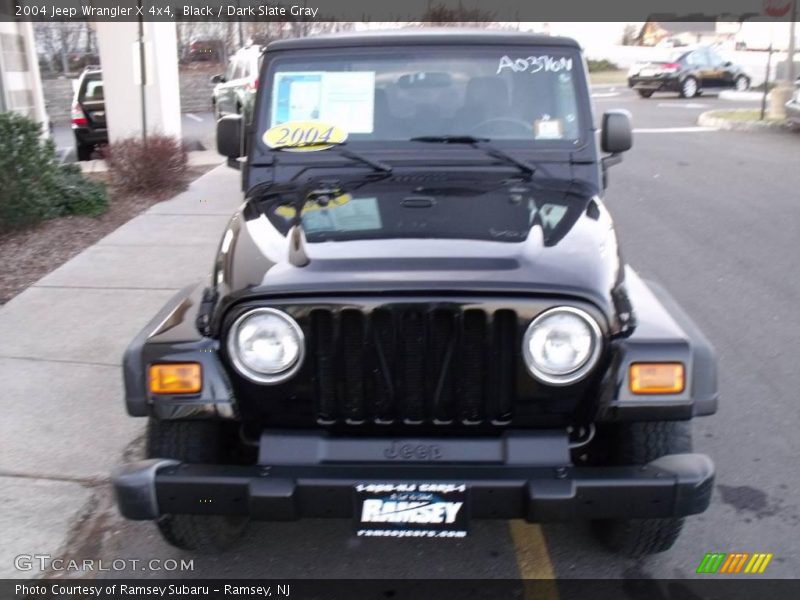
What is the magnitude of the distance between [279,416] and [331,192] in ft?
3.73

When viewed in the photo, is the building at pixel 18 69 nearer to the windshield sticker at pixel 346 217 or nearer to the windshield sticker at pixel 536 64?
the windshield sticker at pixel 536 64

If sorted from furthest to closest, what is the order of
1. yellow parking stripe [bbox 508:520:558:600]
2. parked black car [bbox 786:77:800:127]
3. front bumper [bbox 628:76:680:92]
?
front bumper [bbox 628:76:680:92], parked black car [bbox 786:77:800:127], yellow parking stripe [bbox 508:520:558:600]

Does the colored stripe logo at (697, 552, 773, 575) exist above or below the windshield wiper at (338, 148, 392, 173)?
below

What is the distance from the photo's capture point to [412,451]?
9.06 feet

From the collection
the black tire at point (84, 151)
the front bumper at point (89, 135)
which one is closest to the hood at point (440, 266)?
the front bumper at point (89, 135)

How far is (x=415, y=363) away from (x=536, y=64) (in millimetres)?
1968

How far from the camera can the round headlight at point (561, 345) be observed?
2650 millimetres

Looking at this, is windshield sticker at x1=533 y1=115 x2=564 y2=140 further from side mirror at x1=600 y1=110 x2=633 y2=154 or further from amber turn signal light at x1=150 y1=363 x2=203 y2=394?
amber turn signal light at x1=150 y1=363 x2=203 y2=394

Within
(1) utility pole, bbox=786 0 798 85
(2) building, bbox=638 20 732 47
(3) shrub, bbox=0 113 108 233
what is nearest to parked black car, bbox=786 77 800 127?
(1) utility pole, bbox=786 0 798 85

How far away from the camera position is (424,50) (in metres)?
4.09

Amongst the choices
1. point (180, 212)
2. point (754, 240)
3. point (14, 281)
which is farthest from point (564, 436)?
point (180, 212)

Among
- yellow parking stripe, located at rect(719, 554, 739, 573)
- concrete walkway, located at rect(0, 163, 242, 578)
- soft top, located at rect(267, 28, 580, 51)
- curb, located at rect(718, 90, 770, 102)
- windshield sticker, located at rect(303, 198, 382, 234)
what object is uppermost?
soft top, located at rect(267, 28, 580, 51)

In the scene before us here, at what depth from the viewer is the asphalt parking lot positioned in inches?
132

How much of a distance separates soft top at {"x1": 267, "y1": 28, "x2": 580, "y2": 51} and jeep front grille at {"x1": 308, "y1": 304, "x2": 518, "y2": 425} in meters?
1.90
